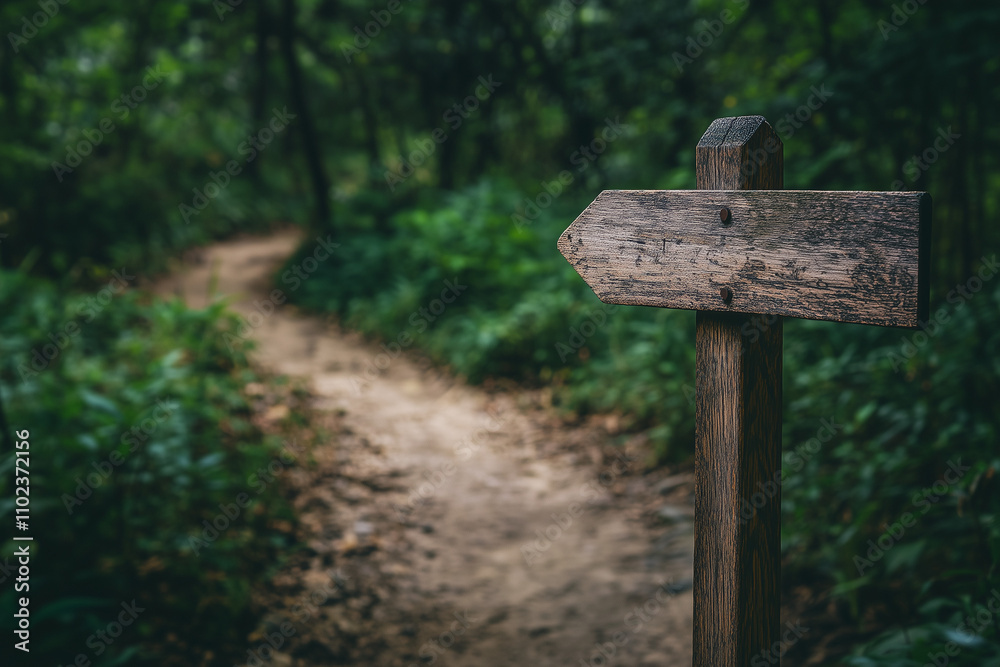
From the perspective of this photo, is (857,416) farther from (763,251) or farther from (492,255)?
(492,255)

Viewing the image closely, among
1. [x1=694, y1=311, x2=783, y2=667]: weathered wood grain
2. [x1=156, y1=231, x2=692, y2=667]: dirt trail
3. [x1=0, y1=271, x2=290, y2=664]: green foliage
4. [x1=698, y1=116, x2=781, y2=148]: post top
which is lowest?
[x1=156, y1=231, x2=692, y2=667]: dirt trail

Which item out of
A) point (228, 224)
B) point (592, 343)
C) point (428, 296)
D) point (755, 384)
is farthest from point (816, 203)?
point (228, 224)

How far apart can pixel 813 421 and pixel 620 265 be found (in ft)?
9.43

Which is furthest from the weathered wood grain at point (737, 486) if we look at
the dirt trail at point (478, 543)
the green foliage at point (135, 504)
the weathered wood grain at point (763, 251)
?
the green foliage at point (135, 504)

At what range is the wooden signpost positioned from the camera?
1417 millimetres

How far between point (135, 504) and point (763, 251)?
3.67 meters

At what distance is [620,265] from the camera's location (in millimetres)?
1729

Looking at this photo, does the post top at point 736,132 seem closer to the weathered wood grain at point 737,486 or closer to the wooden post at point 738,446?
the wooden post at point 738,446

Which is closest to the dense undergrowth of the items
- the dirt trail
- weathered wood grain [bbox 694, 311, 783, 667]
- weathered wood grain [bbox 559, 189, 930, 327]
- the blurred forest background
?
the blurred forest background

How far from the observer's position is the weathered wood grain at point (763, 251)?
4.25 ft

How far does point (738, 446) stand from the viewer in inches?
64.7

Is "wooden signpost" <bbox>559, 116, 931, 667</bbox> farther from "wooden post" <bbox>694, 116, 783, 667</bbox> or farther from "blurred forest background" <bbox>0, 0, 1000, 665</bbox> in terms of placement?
"blurred forest background" <bbox>0, 0, 1000, 665</bbox>

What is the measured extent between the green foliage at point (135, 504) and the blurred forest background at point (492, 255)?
2 cm

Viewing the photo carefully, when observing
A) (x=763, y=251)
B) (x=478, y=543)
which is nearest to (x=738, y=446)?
(x=763, y=251)
